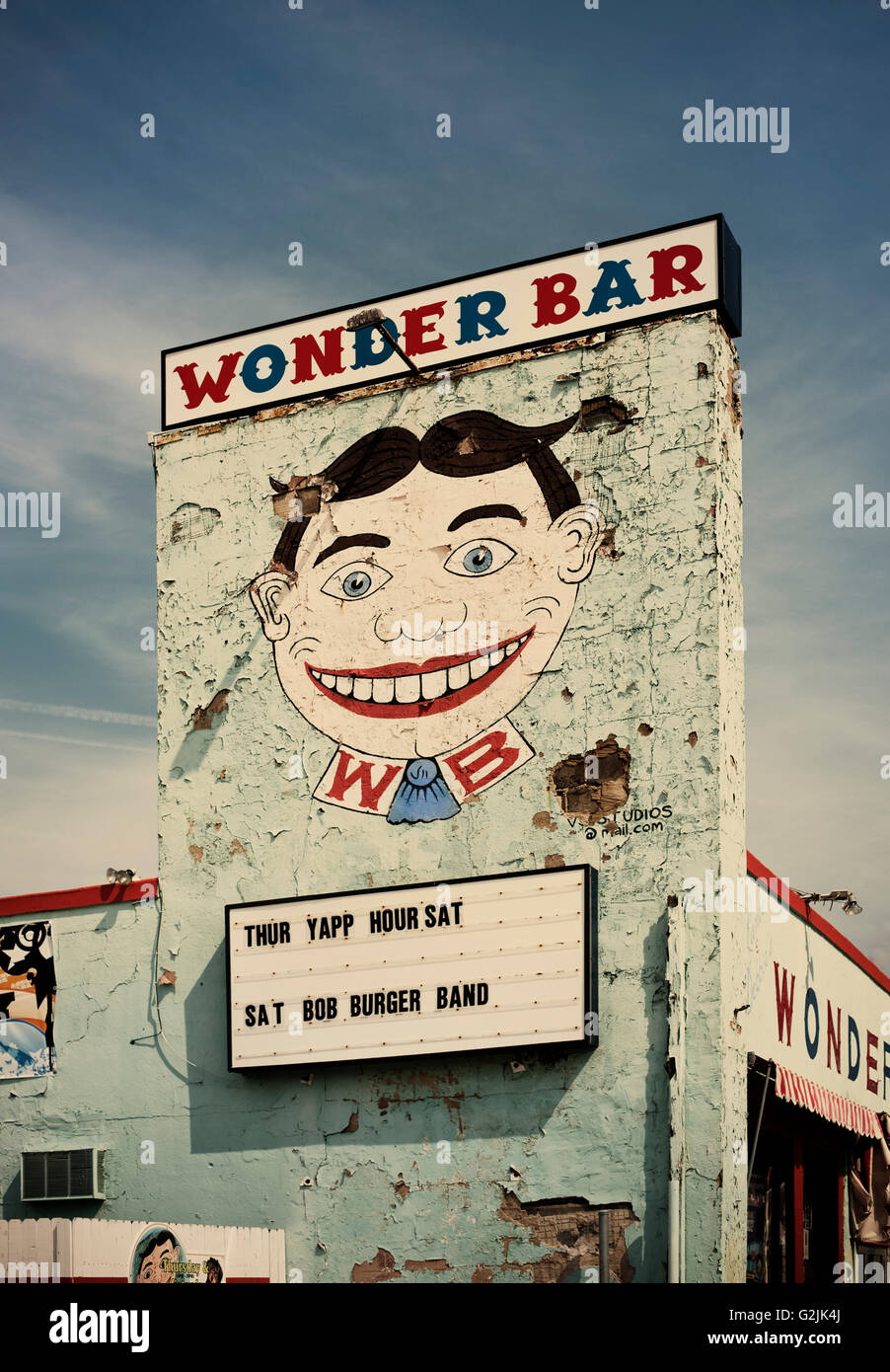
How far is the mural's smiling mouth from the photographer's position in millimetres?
13133

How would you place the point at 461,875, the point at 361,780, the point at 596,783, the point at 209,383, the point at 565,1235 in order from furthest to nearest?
the point at 209,383, the point at 361,780, the point at 461,875, the point at 596,783, the point at 565,1235

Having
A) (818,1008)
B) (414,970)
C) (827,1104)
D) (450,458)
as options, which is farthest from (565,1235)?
(450,458)

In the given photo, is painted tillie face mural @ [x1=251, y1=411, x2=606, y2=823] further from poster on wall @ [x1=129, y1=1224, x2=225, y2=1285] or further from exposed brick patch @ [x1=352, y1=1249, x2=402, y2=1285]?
poster on wall @ [x1=129, y1=1224, x2=225, y2=1285]

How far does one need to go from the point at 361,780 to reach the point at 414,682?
93cm

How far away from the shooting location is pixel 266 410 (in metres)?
14.7

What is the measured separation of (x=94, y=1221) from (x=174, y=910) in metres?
2.69

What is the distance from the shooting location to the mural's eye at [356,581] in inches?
542

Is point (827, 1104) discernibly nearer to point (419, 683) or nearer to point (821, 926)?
point (821, 926)

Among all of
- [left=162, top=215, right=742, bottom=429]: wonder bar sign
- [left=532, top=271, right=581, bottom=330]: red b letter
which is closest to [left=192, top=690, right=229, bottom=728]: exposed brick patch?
[left=162, top=215, right=742, bottom=429]: wonder bar sign

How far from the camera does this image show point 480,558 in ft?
43.9

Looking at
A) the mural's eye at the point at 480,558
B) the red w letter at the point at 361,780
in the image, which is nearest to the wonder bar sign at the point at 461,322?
the mural's eye at the point at 480,558

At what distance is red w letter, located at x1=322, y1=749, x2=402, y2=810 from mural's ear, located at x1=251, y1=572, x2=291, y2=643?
52.1 inches

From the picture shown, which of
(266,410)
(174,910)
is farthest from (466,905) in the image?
(266,410)

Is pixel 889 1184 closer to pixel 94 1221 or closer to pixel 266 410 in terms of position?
pixel 94 1221
